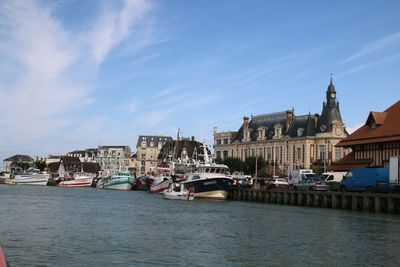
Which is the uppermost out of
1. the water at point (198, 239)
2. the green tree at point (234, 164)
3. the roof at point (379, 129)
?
the roof at point (379, 129)

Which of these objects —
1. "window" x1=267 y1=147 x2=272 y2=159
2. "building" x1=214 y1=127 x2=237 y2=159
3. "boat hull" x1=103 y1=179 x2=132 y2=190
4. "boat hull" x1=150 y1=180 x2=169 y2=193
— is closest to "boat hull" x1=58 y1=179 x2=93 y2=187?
"boat hull" x1=103 y1=179 x2=132 y2=190

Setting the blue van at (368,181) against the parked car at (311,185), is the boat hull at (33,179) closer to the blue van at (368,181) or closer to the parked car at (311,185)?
the parked car at (311,185)

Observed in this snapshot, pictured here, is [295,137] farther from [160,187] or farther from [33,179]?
[33,179]

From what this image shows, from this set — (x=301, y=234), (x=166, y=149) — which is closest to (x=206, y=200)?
(x=301, y=234)

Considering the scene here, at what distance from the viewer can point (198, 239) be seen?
32.9 meters

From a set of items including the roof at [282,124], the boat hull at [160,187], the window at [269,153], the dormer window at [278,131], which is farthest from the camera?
the window at [269,153]

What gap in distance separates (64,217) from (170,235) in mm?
14184

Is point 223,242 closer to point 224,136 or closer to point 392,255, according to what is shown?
point 392,255

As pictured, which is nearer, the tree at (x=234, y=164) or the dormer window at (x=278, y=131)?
the tree at (x=234, y=164)

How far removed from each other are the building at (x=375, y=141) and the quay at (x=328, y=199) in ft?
29.2

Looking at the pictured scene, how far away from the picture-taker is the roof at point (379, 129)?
64.9 metres

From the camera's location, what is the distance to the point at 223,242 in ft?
105

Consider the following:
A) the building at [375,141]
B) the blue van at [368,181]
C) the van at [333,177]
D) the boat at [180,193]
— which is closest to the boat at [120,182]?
the boat at [180,193]

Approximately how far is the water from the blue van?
8269mm
